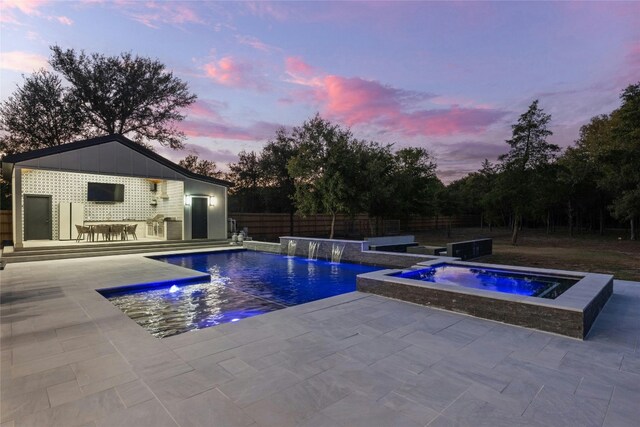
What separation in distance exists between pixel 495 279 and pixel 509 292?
0.86 m

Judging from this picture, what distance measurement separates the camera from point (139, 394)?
2564 mm

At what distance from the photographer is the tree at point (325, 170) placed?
14656 millimetres

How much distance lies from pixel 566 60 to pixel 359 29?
753 cm

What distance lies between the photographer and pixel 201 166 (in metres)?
29.8

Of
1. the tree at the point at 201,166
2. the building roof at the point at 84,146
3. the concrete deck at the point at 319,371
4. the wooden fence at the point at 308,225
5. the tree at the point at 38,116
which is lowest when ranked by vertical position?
the concrete deck at the point at 319,371

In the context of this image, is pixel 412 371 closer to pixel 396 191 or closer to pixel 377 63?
pixel 377 63

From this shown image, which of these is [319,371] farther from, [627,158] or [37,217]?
[627,158]

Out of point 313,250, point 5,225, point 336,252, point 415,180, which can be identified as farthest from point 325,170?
point 5,225

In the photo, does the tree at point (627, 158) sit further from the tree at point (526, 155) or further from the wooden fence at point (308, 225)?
the wooden fence at point (308, 225)

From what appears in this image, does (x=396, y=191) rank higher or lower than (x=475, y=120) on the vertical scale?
lower

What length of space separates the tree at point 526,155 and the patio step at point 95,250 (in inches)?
598

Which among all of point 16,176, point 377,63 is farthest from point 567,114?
point 16,176

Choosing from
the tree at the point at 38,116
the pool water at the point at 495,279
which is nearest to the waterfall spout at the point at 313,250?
the pool water at the point at 495,279

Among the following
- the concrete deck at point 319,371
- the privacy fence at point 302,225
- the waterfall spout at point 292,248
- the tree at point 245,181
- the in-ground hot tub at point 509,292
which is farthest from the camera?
the tree at point 245,181
